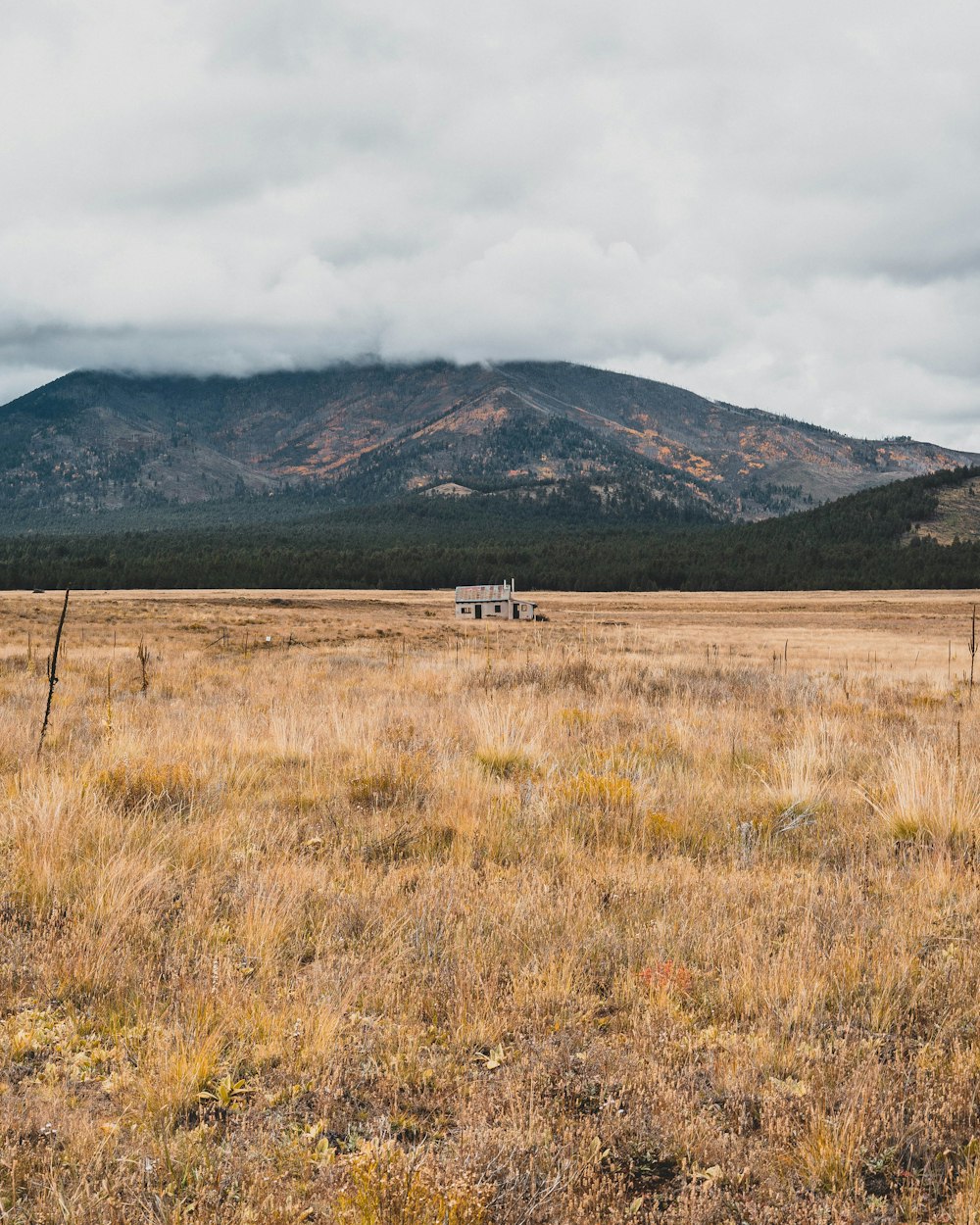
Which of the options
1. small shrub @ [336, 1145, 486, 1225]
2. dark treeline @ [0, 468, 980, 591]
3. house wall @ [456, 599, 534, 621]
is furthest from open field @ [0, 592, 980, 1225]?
dark treeline @ [0, 468, 980, 591]

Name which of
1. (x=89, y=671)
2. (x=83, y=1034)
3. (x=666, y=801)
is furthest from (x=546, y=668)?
(x=83, y=1034)

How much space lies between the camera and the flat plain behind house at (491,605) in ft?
249

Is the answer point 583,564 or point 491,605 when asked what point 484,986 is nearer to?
point 491,605

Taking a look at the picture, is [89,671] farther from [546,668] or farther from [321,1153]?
[321,1153]

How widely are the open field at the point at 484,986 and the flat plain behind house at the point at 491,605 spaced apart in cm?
6792

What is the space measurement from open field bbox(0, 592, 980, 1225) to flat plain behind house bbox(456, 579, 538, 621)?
2674 inches

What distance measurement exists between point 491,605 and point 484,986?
Answer: 73.5 m

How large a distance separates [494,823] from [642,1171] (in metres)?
3.18

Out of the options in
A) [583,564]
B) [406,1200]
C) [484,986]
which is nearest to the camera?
[406,1200]

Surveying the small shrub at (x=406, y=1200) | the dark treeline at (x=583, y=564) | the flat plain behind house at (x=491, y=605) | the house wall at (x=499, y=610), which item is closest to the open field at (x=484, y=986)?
the small shrub at (x=406, y=1200)

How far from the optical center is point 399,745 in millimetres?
8281

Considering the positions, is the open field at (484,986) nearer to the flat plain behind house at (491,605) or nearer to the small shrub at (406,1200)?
the small shrub at (406,1200)

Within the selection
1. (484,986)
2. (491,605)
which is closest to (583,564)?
(491,605)

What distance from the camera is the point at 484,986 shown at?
3.46 meters
